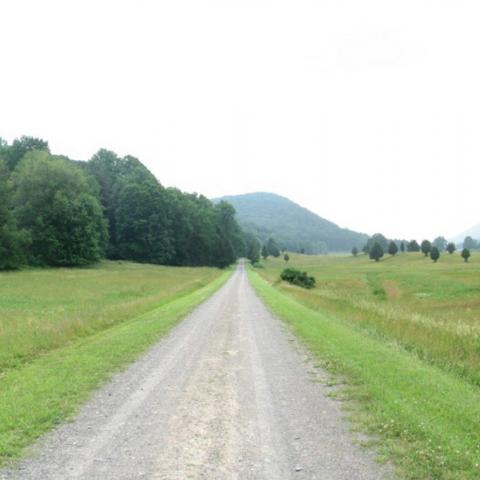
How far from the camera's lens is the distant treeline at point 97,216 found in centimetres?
7962

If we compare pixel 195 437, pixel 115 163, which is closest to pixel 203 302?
pixel 195 437

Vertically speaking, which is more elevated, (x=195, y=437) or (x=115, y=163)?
(x=115, y=163)

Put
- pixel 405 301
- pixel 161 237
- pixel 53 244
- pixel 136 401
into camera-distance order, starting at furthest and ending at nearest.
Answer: pixel 161 237
pixel 53 244
pixel 405 301
pixel 136 401

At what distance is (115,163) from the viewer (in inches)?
4889

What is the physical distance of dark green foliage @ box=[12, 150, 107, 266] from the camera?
262ft

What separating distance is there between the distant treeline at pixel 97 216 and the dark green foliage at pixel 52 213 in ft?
0.46

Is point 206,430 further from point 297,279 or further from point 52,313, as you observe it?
point 297,279

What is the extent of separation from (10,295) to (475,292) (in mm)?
37855

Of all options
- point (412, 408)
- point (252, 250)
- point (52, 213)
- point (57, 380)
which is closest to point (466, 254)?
point (252, 250)

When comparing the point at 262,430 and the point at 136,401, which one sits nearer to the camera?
the point at 262,430

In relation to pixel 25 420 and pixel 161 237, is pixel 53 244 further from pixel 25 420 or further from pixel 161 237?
pixel 25 420

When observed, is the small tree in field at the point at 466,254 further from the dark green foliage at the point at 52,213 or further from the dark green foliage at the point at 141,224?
the dark green foliage at the point at 52,213

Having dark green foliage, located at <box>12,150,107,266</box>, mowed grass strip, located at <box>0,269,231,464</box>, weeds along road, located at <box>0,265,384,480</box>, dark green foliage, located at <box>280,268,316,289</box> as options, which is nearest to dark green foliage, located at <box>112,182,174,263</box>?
dark green foliage, located at <box>12,150,107,266</box>

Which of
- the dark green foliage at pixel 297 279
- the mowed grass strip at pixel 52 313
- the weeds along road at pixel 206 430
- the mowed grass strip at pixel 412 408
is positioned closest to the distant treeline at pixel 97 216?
the mowed grass strip at pixel 52 313
